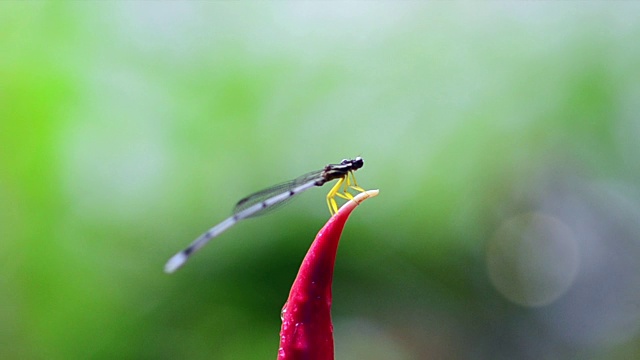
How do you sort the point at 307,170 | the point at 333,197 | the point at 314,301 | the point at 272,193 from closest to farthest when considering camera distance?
the point at 314,301 < the point at 333,197 < the point at 272,193 < the point at 307,170

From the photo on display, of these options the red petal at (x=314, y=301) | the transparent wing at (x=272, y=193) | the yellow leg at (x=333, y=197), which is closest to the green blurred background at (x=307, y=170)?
the transparent wing at (x=272, y=193)

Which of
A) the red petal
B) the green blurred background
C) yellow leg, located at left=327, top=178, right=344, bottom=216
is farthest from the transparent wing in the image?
the green blurred background

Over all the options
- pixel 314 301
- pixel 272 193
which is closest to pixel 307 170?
pixel 272 193

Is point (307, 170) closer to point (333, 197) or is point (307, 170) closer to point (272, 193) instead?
point (272, 193)

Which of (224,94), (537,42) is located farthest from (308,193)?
(537,42)

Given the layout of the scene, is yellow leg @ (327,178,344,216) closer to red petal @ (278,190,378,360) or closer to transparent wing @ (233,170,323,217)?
transparent wing @ (233,170,323,217)
